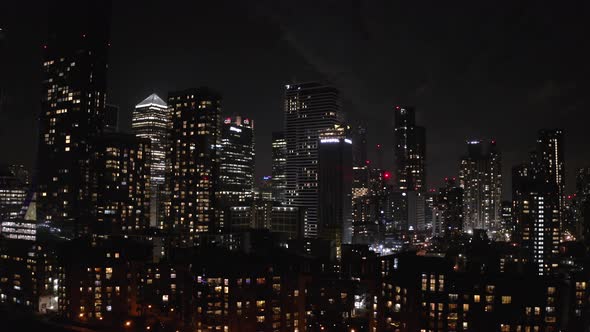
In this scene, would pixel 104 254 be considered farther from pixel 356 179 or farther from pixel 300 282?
pixel 356 179

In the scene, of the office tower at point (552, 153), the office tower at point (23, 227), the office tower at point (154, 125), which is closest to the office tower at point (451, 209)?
the office tower at point (552, 153)

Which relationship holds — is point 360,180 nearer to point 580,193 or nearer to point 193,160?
point 580,193

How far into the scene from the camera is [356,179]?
6796 inches

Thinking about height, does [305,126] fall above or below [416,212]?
above

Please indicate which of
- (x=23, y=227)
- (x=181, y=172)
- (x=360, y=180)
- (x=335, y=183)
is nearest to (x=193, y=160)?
(x=181, y=172)

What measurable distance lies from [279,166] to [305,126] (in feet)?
53.8

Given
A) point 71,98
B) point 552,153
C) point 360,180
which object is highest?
point 71,98

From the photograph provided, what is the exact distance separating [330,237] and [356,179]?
2850 inches

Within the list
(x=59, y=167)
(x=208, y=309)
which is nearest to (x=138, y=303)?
(x=208, y=309)

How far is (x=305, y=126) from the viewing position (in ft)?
481

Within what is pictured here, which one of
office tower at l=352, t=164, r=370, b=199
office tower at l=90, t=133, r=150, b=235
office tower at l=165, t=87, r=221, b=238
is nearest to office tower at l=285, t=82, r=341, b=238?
office tower at l=352, t=164, r=370, b=199

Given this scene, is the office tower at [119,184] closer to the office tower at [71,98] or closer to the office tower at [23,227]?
the office tower at [71,98]

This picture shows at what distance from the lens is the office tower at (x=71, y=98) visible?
84438 millimetres

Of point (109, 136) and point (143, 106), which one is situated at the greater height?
point (143, 106)
